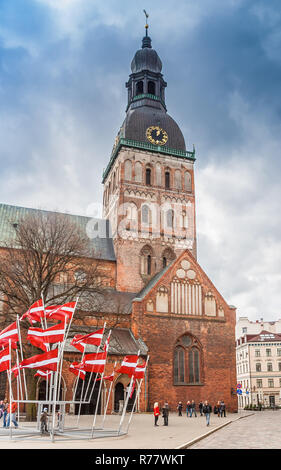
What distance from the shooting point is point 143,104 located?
172ft

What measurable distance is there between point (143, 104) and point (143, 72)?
4.74 meters

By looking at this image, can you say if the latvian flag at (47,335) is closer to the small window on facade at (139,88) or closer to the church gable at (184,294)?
the church gable at (184,294)

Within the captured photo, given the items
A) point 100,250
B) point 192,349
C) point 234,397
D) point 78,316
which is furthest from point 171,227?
point 78,316

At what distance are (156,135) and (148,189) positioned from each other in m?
6.76

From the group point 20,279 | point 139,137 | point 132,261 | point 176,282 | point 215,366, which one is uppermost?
point 139,137

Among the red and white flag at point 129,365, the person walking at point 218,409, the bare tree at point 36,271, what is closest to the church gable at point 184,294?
the person walking at point 218,409

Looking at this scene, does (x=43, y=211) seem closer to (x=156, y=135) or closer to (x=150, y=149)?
(x=150, y=149)

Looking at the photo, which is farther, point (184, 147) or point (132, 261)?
point (184, 147)

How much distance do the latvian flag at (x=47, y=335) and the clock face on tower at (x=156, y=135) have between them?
3673 centimetres

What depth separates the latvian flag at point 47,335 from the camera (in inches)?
622

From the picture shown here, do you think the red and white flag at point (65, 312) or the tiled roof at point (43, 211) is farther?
the tiled roof at point (43, 211)

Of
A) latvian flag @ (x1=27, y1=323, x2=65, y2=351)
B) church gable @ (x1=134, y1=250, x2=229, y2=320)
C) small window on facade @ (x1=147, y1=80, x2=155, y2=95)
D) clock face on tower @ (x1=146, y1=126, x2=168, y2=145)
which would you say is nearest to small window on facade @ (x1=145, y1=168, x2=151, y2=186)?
clock face on tower @ (x1=146, y1=126, x2=168, y2=145)

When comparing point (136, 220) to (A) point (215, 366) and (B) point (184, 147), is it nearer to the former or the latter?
(B) point (184, 147)

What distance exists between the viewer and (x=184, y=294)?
40.2m
